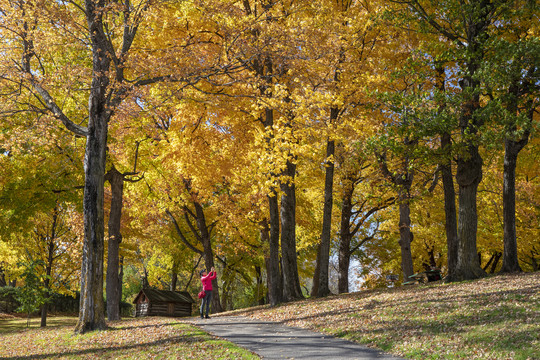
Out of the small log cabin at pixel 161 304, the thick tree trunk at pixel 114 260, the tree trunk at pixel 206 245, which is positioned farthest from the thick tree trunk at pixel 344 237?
the thick tree trunk at pixel 114 260

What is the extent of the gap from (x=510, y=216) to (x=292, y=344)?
435 inches

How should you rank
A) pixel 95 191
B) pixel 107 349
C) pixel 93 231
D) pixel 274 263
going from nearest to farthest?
pixel 107 349
pixel 93 231
pixel 95 191
pixel 274 263

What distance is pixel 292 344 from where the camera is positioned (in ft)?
31.8

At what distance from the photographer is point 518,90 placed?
1536 centimetres

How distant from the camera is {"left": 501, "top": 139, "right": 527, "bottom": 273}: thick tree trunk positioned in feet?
54.0

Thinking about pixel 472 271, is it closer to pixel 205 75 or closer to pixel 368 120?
pixel 368 120

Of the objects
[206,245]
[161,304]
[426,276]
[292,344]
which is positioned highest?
[206,245]

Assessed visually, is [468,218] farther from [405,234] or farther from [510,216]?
[405,234]

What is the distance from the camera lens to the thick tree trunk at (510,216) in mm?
16453

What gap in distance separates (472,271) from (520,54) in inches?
281

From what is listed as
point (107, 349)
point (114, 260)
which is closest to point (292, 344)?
point (107, 349)

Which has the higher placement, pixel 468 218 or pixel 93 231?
pixel 468 218

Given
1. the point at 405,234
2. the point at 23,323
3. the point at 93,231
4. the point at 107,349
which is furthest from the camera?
the point at 23,323

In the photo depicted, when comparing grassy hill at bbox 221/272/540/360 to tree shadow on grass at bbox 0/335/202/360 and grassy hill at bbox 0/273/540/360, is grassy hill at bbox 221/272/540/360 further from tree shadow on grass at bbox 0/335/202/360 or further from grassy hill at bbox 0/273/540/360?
tree shadow on grass at bbox 0/335/202/360
